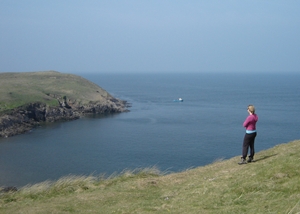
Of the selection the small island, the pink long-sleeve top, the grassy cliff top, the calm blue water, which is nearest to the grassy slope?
the pink long-sleeve top

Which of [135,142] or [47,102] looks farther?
[47,102]

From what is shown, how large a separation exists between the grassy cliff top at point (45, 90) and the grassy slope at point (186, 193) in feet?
244

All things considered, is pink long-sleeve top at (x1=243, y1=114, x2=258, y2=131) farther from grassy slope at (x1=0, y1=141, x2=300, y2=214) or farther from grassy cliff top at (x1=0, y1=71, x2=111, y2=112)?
grassy cliff top at (x1=0, y1=71, x2=111, y2=112)

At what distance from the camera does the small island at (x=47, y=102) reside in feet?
265

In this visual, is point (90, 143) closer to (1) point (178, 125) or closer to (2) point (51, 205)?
(1) point (178, 125)

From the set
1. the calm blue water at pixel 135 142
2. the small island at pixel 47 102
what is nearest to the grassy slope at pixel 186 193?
the calm blue water at pixel 135 142

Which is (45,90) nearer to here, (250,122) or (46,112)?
(46,112)

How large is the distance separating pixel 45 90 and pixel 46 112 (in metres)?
19.4

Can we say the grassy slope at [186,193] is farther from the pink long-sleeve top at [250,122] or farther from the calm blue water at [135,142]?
the calm blue water at [135,142]

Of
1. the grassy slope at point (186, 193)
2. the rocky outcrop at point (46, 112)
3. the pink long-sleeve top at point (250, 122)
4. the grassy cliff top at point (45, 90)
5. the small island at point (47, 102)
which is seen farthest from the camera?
the grassy cliff top at point (45, 90)

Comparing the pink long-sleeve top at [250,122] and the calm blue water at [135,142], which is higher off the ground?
Answer: the pink long-sleeve top at [250,122]

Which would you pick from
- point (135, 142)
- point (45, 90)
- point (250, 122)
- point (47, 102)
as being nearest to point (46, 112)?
point (47, 102)

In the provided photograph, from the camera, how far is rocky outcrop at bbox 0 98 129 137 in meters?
76.7

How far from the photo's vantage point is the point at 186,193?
10.5 meters
